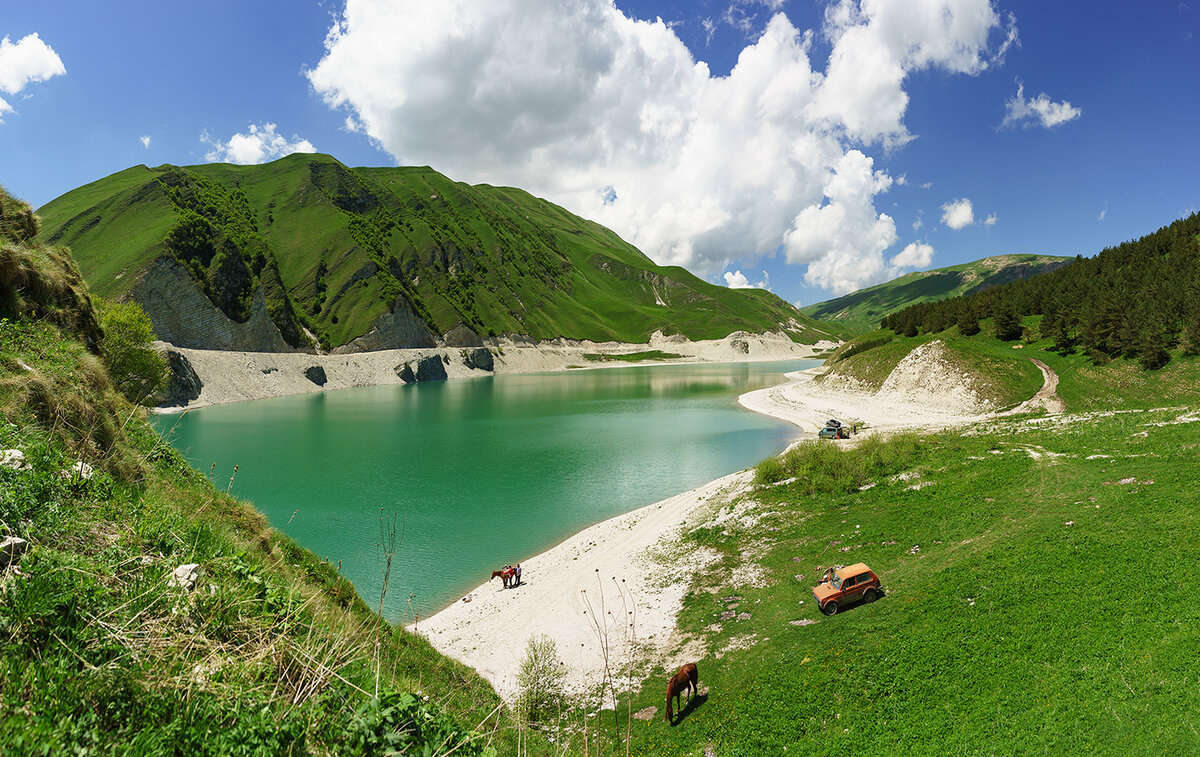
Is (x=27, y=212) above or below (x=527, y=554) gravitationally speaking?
above

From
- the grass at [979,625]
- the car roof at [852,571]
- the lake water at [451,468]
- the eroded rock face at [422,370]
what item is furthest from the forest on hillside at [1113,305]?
the eroded rock face at [422,370]

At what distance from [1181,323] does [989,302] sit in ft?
98.4

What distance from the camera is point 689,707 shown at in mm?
11711

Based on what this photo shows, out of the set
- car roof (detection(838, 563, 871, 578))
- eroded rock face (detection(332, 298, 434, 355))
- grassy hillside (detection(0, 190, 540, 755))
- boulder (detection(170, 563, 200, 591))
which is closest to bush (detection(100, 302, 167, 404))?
grassy hillside (detection(0, 190, 540, 755))

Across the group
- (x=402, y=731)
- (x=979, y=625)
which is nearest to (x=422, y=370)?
(x=979, y=625)

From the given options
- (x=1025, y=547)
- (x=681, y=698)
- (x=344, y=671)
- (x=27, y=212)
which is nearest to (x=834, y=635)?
(x=681, y=698)

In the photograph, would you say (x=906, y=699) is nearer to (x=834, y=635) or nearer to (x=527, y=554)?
(x=834, y=635)

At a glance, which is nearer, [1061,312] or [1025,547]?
[1025,547]

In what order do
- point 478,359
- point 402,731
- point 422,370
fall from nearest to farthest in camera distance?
point 402,731, point 422,370, point 478,359

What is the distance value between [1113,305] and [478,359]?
156596mm

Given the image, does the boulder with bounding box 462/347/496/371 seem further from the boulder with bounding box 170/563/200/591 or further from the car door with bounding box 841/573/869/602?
the boulder with bounding box 170/563/200/591

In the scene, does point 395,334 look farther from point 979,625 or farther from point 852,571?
point 979,625

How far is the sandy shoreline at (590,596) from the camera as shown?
50.7 feet

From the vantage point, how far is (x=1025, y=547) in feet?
45.1
